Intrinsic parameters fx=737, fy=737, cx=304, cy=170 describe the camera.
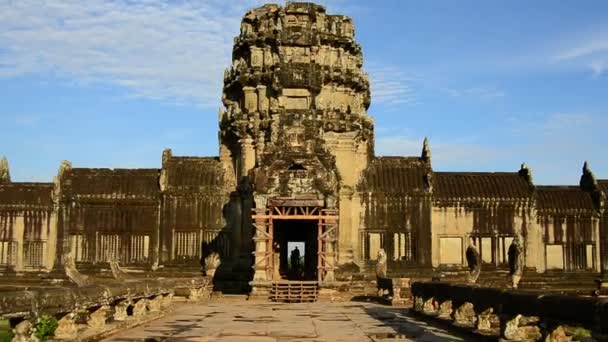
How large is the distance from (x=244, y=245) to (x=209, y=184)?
159 inches

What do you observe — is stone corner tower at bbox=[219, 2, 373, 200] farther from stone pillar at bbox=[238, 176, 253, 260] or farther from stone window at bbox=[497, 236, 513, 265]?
stone window at bbox=[497, 236, 513, 265]

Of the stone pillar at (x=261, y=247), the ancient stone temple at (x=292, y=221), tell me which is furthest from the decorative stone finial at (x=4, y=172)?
the stone pillar at (x=261, y=247)

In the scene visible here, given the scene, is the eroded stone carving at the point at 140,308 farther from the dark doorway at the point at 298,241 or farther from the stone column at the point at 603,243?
the stone column at the point at 603,243

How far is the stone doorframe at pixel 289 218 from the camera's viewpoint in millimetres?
31000

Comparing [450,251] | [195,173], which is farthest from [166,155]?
[450,251]

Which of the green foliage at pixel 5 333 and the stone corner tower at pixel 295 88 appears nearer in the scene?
the green foliage at pixel 5 333

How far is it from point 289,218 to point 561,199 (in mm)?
17153

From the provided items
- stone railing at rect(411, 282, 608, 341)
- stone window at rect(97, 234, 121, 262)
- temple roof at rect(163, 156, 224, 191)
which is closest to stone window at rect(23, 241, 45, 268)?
stone window at rect(97, 234, 121, 262)

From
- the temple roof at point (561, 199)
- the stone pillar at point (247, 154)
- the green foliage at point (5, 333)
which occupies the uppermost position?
the stone pillar at point (247, 154)

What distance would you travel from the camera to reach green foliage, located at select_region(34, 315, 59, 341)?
A: 11.9m

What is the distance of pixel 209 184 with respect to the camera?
38.3 m

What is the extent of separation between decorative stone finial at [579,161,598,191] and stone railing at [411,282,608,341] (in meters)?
24.0

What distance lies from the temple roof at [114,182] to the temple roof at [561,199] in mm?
20615

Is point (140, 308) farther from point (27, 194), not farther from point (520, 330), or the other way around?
point (27, 194)
